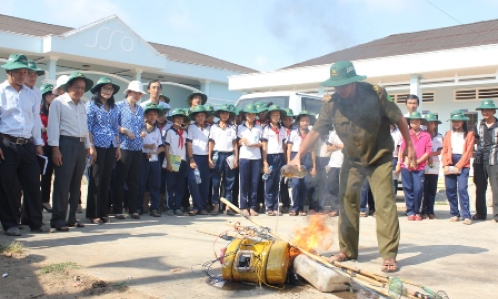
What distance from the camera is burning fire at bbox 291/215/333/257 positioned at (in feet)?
16.2

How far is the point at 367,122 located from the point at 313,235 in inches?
48.8

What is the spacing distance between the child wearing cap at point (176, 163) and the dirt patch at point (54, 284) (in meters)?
3.98

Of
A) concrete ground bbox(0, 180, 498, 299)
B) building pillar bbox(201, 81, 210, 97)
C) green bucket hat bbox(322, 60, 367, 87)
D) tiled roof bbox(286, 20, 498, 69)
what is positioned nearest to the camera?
concrete ground bbox(0, 180, 498, 299)

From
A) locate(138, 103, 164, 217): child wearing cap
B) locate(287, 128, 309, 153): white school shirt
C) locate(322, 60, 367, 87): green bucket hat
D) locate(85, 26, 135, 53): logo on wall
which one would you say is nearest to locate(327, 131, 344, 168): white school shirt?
locate(287, 128, 309, 153): white school shirt

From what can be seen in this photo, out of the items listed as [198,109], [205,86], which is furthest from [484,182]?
[205,86]

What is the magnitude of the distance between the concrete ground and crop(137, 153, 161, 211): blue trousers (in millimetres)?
636

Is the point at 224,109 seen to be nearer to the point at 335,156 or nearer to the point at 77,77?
the point at 335,156

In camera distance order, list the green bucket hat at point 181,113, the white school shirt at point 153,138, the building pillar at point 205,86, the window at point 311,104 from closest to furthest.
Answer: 1. the white school shirt at point 153,138
2. the green bucket hat at point 181,113
3. the window at point 311,104
4. the building pillar at point 205,86

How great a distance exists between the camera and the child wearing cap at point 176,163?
8.64 metres

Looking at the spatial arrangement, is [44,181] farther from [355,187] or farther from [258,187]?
[355,187]

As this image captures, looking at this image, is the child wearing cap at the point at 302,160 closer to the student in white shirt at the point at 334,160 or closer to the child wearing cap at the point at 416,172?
the student in white shirt at the point at 334,160

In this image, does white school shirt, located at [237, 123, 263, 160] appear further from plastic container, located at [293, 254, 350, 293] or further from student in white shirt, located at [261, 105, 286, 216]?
plastic container, located at [293, 254, 350, 293]

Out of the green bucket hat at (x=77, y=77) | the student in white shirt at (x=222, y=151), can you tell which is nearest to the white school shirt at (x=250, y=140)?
the student in white shirt at (x=222, y=151)

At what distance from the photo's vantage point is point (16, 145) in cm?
604
